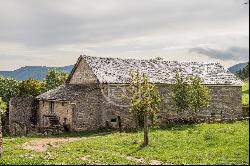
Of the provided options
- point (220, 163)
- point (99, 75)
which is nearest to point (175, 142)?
point (220, 163)

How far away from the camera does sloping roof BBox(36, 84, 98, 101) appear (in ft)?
172

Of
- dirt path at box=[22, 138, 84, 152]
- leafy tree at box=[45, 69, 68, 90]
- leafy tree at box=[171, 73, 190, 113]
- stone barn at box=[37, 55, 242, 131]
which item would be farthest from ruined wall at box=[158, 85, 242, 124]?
leafy tree at box=[45, 69, 68, 90]

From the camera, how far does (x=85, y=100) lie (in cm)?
5159

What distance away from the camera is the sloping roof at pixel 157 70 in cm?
5494

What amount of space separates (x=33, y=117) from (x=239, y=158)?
39964mm

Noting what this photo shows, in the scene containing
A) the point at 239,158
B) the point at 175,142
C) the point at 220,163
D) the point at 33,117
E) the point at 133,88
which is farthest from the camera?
the point at 33,117

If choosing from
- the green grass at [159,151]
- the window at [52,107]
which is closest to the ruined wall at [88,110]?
the window at [52,107]

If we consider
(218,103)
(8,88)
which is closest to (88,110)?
(218,103)

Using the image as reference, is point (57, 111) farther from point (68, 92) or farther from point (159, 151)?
point (159, 151)

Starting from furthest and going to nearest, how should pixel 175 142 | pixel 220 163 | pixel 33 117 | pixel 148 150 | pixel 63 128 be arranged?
pixel 33 117 < pixel 63 128 < pixel 175 142 < pixel 148 150 < pixel 220 163

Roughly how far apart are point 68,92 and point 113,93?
18.7 feet

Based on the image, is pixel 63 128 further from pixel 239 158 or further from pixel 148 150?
pixel 239 158

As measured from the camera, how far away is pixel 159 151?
3012 centimetres

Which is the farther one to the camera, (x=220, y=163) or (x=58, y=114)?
(x=58, y=114)
